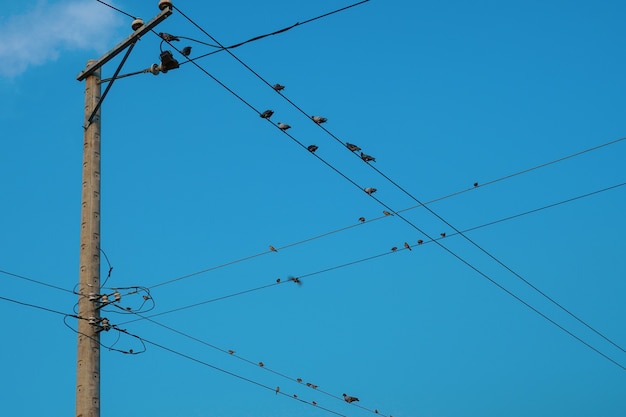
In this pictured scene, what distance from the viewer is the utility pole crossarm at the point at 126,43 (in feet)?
34.5

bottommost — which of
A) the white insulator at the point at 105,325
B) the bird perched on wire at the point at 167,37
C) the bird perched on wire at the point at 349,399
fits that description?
the white insulator at the point at 105,325

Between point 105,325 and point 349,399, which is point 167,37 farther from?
point 349,399

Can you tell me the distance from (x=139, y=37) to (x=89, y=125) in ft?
5.06

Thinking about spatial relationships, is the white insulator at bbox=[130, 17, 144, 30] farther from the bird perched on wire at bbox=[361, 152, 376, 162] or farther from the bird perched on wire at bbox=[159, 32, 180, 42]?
the bird perched on wire at bbox=[361, 152, 376, 162]

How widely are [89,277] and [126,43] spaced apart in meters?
3.16

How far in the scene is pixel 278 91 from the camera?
41.6 feet

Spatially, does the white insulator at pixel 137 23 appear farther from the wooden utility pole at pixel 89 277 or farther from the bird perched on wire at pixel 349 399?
the bird perched on wire at pixel 349 399

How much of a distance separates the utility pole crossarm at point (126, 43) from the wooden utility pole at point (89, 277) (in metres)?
0.36

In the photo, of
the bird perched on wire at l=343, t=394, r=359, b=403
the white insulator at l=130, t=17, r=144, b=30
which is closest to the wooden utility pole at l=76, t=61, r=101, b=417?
the white insulator at l=130, t=17, r=144, b=30

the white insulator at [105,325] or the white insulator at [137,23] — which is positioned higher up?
the white insulator at [137,23]

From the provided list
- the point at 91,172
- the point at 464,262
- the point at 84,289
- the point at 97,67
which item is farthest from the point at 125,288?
the point at 464,262

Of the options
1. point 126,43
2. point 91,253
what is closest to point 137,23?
point 126,43

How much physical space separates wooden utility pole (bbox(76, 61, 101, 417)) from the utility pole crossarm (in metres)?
0.36

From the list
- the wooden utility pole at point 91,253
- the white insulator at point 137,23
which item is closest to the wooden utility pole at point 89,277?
the wooden utility pole at point 91,253
